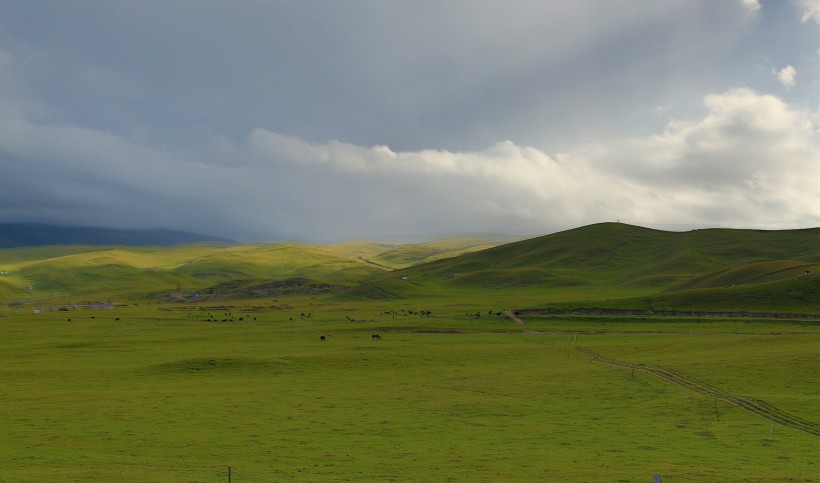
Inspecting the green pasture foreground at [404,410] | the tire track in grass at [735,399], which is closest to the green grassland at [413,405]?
the green pasture foreground at [404,410]

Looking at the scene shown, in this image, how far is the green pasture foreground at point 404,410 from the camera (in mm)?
31125

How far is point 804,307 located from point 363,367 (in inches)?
4044

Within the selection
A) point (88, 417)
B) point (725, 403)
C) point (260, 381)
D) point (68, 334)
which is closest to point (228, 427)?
point (88, 417)

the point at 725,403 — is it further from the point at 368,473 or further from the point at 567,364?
the point at 368,473

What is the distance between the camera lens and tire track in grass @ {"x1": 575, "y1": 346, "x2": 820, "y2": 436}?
4222 centimetres

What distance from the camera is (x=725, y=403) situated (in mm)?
49375

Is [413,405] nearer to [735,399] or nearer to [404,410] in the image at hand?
[404,410]

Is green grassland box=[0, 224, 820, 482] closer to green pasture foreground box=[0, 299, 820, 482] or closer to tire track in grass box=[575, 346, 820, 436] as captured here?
green pasture foreground box=[0, 299, 820, 482]

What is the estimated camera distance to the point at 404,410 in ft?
158

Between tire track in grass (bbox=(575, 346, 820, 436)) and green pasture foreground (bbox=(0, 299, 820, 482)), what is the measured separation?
4.37 ft

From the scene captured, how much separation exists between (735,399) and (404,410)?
3118cm

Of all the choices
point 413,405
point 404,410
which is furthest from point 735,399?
point 404,410

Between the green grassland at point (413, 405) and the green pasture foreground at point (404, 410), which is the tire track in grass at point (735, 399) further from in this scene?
the green pasture foreground at point (404, 410)

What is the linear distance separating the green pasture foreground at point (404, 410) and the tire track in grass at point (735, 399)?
1.33m
